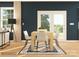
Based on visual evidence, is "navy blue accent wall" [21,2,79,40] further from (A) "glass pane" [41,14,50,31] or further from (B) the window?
(B) the window

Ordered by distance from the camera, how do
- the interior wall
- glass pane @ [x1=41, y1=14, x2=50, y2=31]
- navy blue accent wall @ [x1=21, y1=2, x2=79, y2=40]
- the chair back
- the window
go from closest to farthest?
the chair back
the interior wall
navy blue accent wall @ [x1=21, y1=2, x2=79, y2=40]
the window
glass pane @ [x1=41, y1=14, x2=50, y2=31]

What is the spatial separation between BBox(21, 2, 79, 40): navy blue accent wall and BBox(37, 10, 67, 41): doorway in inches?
9.3

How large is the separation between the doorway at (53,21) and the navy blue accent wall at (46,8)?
0.24m

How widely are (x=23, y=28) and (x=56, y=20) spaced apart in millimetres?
2046

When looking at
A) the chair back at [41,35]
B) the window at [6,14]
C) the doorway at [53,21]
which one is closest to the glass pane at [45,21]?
the doorway at [53,21]

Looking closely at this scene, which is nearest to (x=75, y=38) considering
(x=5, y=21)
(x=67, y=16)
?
(x=67, y=16)

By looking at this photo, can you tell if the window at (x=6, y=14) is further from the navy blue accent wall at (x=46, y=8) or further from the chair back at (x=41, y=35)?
the chair back at (x=41, y=35)

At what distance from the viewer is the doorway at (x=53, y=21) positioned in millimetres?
10828

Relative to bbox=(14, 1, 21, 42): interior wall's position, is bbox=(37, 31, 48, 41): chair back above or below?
below

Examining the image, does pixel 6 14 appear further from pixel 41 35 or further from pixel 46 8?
pixel 41 35

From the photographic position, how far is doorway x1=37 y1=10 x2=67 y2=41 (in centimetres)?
1083

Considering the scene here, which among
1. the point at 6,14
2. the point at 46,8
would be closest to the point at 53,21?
the point at 46,8

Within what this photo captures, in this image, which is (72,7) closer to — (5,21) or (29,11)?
(29,11)

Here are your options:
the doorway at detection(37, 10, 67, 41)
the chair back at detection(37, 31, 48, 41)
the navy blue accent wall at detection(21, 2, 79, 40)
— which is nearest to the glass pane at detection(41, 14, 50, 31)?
the doorway at detection(37, 10, 67, 41)
